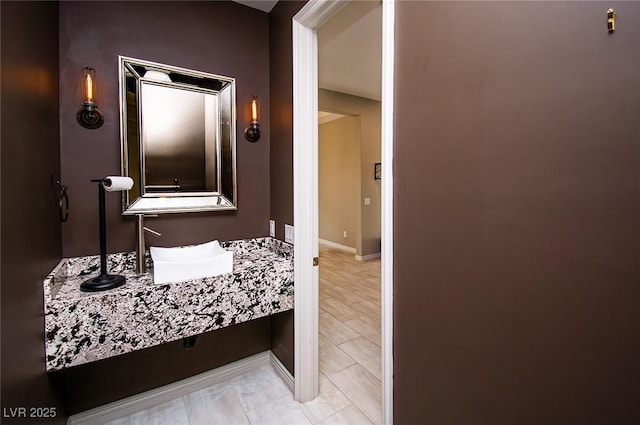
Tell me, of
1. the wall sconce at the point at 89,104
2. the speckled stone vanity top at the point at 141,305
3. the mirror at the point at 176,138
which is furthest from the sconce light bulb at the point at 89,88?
the speckled stone vanity top at the point at 141,305

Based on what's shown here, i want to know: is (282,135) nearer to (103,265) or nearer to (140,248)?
(140,248)

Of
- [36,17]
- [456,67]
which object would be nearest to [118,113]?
[36,17]

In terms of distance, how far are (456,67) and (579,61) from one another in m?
0.35

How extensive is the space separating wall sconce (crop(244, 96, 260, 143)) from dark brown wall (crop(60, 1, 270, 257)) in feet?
0.14

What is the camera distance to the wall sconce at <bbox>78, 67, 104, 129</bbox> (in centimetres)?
157

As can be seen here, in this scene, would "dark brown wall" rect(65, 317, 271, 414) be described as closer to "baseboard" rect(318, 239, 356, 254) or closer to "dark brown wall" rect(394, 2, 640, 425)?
"dark brown wall" rect(394, 2, 640, 425)

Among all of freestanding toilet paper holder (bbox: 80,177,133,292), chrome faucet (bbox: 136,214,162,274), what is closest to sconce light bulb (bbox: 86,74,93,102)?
freestanding toilet paper holder (bbox: 80,177,133,292)

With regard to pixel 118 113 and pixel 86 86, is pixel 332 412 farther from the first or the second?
pixel 86 86

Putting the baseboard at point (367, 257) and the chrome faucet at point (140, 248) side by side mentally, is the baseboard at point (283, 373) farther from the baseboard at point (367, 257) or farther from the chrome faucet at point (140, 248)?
the baseboard at point (367, 257)

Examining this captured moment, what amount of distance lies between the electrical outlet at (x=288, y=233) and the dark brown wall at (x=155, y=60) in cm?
30

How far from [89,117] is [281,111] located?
109 centimetres

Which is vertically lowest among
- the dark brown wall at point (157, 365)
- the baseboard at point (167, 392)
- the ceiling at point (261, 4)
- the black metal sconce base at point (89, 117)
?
the baseboard at point (167, 392)

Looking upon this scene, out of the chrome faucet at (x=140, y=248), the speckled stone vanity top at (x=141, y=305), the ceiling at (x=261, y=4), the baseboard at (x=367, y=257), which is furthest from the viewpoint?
the baseboard at (x=367, y=257)

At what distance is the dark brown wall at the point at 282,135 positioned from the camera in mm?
1927
